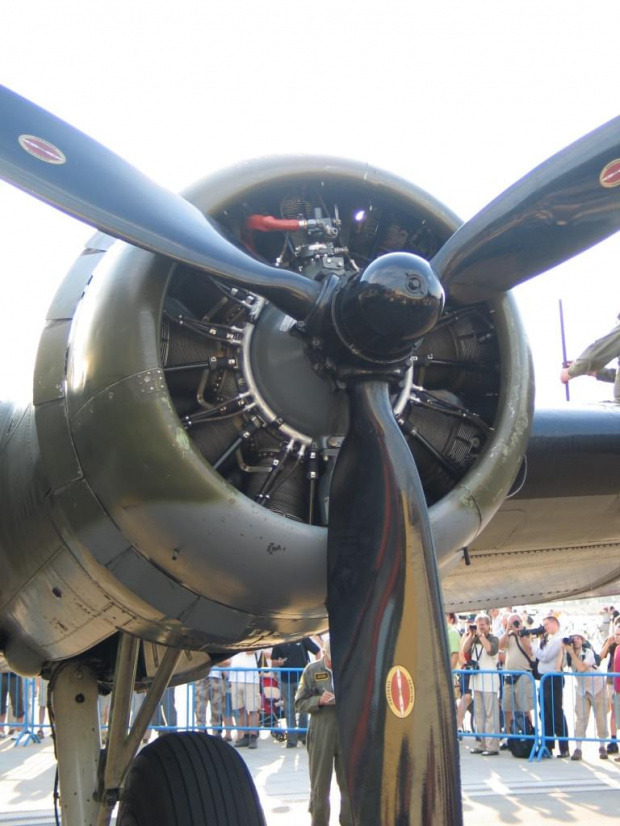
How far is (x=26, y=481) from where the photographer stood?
13.2 feet

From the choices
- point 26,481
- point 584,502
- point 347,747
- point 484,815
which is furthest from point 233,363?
point 484,815

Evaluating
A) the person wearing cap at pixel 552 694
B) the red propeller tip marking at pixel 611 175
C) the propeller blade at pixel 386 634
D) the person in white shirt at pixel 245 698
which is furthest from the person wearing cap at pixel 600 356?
the person in white shirt at pixel 245 698

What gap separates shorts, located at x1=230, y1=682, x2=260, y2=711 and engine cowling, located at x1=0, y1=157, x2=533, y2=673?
356 inches

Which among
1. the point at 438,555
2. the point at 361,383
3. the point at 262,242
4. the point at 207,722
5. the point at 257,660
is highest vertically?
the point at 262,242

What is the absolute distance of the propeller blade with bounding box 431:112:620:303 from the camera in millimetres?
3828

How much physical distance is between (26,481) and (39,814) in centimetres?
613

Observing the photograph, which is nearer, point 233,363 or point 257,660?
point 233,363

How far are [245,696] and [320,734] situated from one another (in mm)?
4916

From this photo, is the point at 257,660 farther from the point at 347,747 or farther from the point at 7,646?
the point at 347,747

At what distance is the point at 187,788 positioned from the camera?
5.23 meters

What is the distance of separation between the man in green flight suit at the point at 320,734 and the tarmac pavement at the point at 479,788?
57 centimetres

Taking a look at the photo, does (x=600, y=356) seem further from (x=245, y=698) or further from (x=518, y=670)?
(x=245, y=698)

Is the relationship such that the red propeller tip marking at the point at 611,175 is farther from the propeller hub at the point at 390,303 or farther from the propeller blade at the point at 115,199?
the propeller blade at the point at 115,199

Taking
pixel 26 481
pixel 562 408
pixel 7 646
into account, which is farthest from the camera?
pixel 562 408
